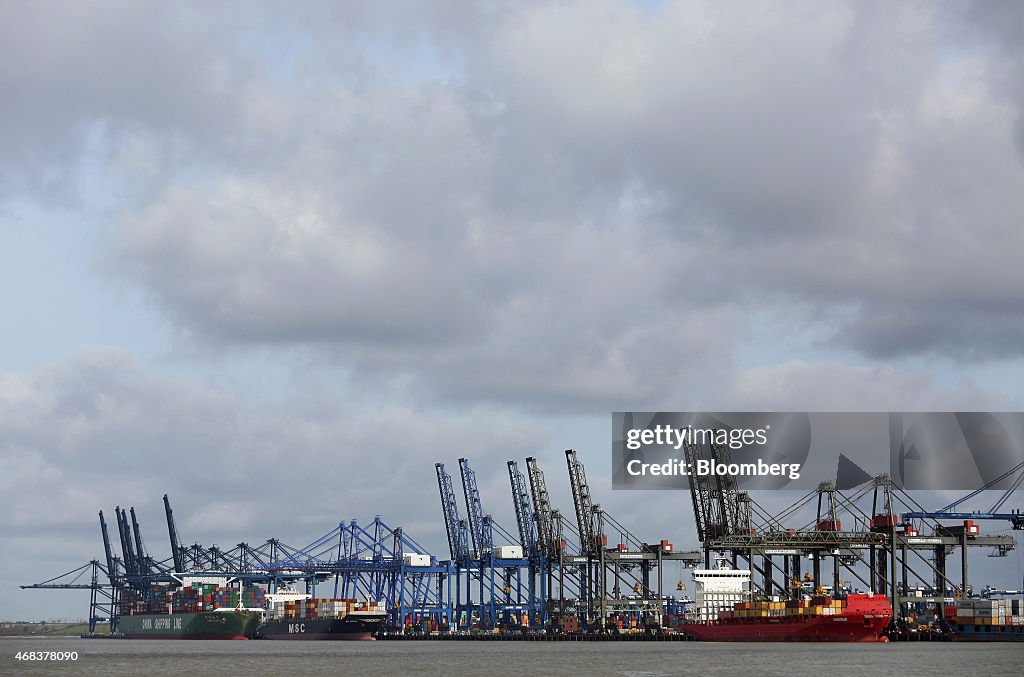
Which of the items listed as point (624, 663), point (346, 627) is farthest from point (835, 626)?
point (346, 627)

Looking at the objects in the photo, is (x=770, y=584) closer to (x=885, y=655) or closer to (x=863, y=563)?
(x=863, y=563)

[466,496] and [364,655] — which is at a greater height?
[466,496]

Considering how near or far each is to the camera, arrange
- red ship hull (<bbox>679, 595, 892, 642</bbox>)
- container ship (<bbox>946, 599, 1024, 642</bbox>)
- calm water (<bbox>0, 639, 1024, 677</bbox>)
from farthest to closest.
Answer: container ship (<bbox>946, 599, 1024, 642</bbox>) < red ship hull (<bbox>679, 595, 892, 642</bbox>) < calm water (<bbox>0, 639, 1024, 677</bbox>)

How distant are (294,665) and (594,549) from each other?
2824 inches

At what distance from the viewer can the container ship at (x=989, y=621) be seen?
12925 cm

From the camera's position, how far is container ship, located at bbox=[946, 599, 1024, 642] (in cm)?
12925

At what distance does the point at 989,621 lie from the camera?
131000 mm

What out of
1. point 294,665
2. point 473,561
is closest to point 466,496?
point 473,561

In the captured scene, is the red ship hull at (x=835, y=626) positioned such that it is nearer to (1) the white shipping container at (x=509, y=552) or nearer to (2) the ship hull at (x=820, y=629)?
(2) the ship hull at (x=820, y=629)

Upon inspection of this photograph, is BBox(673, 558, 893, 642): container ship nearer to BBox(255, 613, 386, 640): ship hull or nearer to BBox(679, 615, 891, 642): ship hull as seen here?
BBox(679, 615, 891, 642): ship hull

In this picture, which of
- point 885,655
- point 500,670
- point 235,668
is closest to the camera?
point 500,670

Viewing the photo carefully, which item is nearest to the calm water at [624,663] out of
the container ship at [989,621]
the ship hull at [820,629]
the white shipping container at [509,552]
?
the ship hull at [820,629]

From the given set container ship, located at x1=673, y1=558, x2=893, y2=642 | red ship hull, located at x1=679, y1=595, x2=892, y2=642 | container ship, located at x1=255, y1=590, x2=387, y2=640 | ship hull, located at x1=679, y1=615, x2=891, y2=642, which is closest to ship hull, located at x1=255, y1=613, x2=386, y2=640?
container ship, located at x1=255, y1=590, x2=387, y2=640

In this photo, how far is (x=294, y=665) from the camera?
3836 inches
